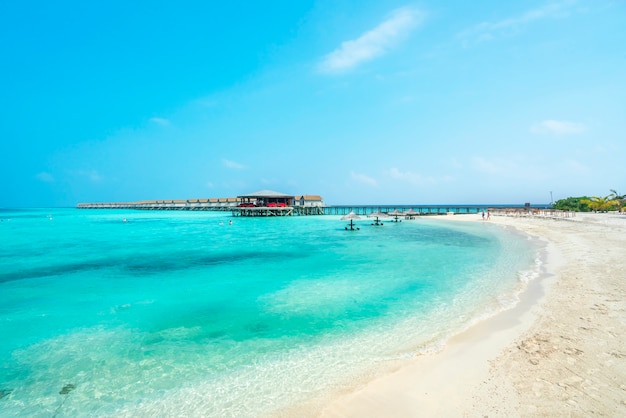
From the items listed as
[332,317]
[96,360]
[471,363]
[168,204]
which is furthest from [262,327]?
[168,204]

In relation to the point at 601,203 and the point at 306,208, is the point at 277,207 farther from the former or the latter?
the point at 601,203

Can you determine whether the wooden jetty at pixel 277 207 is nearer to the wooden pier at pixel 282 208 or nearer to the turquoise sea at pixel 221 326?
the wooden pier at pixel 282 208

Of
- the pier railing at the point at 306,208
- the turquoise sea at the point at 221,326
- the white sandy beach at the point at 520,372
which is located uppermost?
the pier railing at the point at 306,208

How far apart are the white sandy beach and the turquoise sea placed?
1.79 feet

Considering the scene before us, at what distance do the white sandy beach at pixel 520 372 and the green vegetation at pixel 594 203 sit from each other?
5595 centimetres

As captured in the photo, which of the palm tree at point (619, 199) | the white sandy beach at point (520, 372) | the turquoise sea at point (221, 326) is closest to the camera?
the white sandy beach at point (520, 372)

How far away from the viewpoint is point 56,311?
9.06 metres

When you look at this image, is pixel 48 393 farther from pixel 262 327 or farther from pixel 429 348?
pixel 429 348

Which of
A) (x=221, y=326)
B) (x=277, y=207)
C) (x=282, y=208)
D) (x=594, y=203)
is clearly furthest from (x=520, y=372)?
(x=594, y=203)

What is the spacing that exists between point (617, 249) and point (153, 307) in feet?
67.3

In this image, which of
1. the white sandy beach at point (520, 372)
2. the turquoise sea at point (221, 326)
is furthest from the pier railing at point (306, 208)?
the white sandy beach at point (520, 372)

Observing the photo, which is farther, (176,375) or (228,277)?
(228,277)

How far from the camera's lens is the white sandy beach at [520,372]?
4.05 meters

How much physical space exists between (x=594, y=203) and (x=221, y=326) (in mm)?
64889
